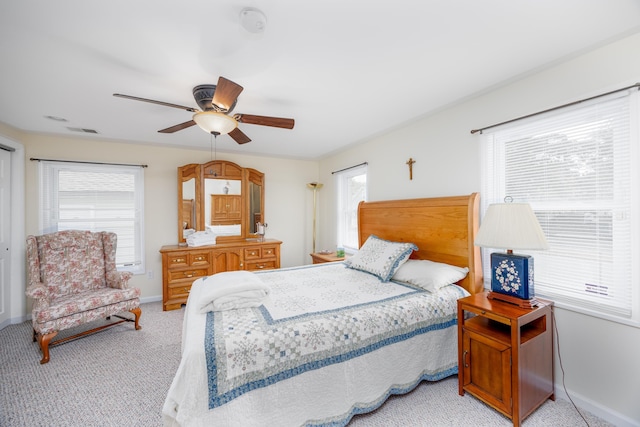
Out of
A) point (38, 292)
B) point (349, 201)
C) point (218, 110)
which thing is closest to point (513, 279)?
point (218, 110)

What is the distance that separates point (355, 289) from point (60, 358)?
286 cm

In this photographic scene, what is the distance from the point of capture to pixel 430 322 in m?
2.01

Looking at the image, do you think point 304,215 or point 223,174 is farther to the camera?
point 304,215

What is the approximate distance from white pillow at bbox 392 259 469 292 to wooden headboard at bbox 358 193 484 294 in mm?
117

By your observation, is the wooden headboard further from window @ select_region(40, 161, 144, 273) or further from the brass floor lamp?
window @ select_region(40, 161, 144, 273)

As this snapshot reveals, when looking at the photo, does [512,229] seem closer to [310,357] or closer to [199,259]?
[310,357]

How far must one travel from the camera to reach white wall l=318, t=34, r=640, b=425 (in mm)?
1608

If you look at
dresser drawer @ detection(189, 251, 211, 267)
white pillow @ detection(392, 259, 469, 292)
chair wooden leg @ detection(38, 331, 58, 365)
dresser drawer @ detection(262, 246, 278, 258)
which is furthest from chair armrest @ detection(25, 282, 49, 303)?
white pillow @ detection(392, 259, 469, 292)

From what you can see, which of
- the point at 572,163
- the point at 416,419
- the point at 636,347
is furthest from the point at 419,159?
the point at 416,419

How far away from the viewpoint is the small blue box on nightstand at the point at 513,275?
1.77m

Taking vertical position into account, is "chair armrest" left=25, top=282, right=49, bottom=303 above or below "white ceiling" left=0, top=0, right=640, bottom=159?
below

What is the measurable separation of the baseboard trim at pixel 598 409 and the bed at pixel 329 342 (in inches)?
27.3

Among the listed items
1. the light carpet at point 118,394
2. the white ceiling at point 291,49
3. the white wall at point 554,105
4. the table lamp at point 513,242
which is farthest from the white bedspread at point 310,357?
the white ceiling at point 291,49

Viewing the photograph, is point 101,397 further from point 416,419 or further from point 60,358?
point 416,419
